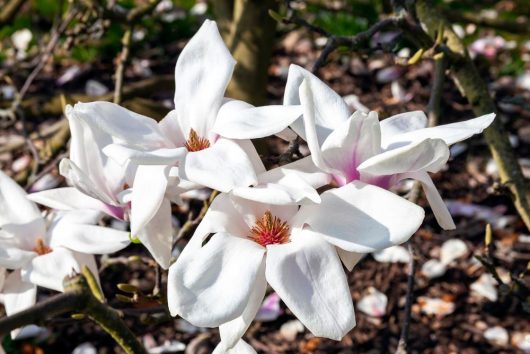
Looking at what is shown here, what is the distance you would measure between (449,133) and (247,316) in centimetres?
29

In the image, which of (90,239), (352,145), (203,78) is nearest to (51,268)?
(90,239)

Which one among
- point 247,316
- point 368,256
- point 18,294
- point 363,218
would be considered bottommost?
point 368,256

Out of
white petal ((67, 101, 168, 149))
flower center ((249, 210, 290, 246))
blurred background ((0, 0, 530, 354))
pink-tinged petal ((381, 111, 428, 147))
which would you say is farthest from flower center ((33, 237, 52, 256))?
pink-tinged petal ((381, 111, 428, 147))

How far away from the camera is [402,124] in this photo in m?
0.88

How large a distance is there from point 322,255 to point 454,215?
1.89 m

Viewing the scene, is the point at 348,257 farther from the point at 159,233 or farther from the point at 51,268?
the point at 51,268

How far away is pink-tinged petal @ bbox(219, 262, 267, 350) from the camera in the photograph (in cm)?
75

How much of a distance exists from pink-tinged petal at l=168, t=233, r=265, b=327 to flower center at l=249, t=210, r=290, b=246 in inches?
1.0

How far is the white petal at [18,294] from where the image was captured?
1061 mm

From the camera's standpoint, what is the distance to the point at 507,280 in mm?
2244

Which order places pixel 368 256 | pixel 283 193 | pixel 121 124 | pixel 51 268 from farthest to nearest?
pixel 368 256, pixel 51 268, pixel 121 124, pixel 283 193

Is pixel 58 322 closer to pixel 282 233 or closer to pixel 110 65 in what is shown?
pixel 282 233

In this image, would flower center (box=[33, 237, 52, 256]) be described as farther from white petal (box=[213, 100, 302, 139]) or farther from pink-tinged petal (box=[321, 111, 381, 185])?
pink-tinged petal (box=[321, 111, 381, 185])

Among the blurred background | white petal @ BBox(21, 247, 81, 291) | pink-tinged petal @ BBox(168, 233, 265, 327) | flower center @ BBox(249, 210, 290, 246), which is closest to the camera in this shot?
pink-tinged petal @ BBox(168, 233, 265, 327)
